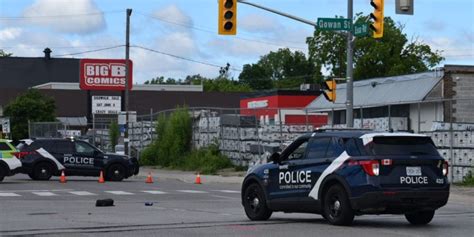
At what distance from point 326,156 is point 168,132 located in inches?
1310

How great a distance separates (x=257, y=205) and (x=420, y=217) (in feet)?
10.2

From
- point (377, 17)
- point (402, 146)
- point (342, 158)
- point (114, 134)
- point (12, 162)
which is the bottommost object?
point (12, 162)

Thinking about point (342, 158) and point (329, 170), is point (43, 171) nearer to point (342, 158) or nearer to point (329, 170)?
point (329, 170)

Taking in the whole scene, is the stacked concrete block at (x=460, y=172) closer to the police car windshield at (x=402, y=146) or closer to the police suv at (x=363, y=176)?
the police suv at (x=363, y=176)

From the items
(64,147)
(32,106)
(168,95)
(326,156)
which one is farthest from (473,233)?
(168,95)

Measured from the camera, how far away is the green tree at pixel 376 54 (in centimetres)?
8394

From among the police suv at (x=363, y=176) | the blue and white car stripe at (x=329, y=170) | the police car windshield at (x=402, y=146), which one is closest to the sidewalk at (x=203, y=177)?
the police suv at (x=363, y=176)

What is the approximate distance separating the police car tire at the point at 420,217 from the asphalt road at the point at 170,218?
0.14 metres

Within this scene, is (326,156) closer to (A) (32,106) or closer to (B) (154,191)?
(B) (154,191)

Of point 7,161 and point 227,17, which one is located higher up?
point 227,17

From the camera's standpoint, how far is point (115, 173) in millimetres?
34281

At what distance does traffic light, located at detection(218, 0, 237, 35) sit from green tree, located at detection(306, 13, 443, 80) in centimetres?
5589

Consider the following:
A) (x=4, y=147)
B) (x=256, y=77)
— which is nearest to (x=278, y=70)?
(x=256, y=77)

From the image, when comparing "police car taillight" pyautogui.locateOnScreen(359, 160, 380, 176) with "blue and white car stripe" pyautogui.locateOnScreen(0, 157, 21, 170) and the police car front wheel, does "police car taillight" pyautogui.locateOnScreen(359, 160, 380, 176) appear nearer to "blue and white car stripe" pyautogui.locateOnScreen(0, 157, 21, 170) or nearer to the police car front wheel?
"blue and white car stripe" pyautogui.locateOnScreen(0, 157, 21, 170)
